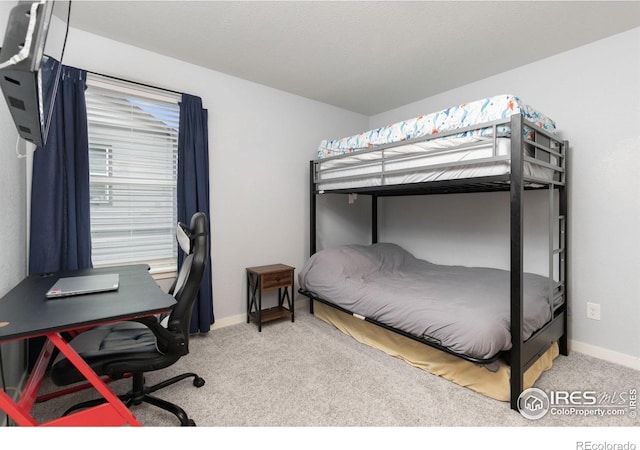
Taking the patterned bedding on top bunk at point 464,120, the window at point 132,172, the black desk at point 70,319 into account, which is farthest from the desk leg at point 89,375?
the patterned bedding on top bunk at point 464,120

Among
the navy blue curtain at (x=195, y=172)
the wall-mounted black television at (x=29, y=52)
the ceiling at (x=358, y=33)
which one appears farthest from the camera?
the navy blue curtain at (x=195, y=172)

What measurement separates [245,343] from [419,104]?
3135mm

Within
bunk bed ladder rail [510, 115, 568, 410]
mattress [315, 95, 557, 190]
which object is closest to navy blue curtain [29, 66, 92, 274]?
mattress [315, 95, 557, 190]

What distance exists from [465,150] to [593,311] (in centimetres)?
170

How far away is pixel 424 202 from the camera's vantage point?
3529mm

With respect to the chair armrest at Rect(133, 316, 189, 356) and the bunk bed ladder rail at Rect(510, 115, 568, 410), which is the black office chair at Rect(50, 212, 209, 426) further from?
the bunk bed ladder rail at Rect(510, 115, 568, 410)

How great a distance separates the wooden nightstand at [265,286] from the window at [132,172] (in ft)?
2.37

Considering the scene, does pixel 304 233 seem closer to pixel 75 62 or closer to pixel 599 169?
pixel 75 62

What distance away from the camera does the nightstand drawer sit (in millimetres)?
2807

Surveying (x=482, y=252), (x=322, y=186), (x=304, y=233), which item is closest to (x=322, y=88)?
(x=322, y=186)

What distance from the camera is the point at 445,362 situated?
2.00 m

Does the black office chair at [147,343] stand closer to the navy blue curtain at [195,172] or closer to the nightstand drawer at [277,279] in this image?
the navy blue curtain at [195,172]

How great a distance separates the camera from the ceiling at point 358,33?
1901 millimetres

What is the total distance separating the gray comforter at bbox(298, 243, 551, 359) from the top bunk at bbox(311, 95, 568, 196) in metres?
0.78
